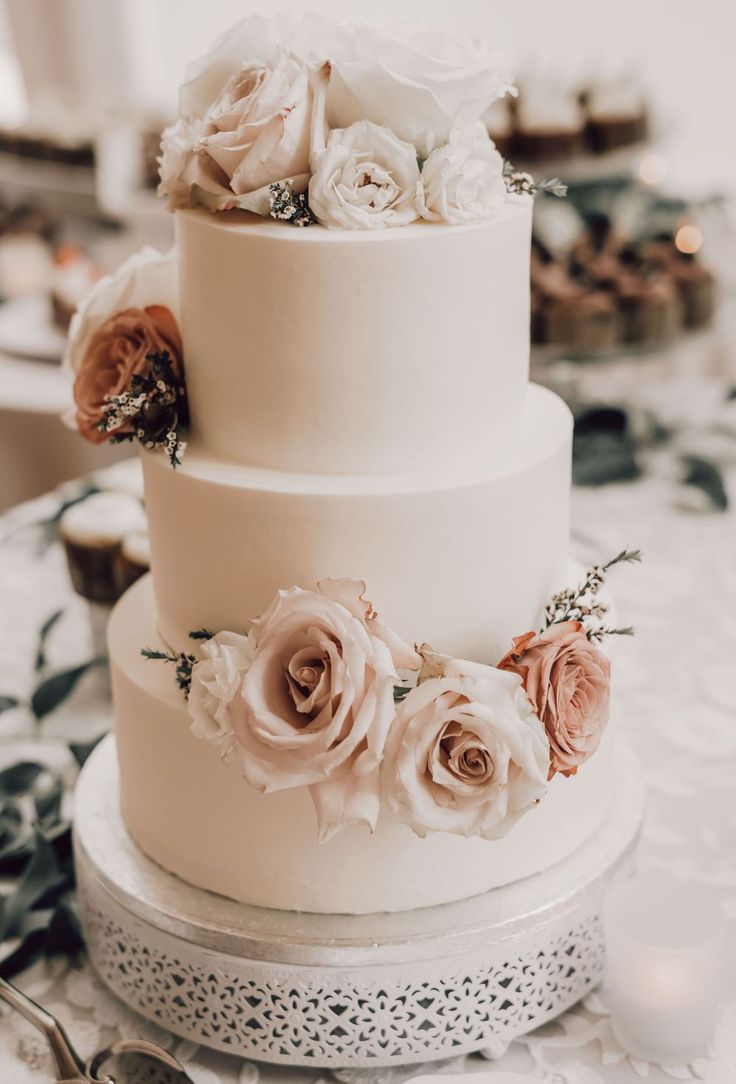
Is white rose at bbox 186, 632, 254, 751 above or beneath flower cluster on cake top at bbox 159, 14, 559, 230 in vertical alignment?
beneath

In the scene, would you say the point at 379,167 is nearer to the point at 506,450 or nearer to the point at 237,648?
the point at 506,450

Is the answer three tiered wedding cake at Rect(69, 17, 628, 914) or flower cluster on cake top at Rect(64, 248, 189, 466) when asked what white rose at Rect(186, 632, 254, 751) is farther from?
flower cluster on cake top at Rect(64, 248, 189, 466)

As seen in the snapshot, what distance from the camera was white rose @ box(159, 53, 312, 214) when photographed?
120cm

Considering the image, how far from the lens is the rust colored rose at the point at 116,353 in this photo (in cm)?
140

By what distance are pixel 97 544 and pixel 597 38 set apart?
127 inches

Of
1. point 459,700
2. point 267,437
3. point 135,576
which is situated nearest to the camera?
point 459,700

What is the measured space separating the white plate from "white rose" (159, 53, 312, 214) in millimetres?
1988

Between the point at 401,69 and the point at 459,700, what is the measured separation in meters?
0.61

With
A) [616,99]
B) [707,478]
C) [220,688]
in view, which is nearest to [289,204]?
[220,688]

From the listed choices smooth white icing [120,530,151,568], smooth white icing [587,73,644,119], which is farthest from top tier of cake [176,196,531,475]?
smooth white icing [587,73,644,119]

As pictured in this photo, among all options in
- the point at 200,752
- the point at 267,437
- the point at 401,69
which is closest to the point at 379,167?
the point at 401,69

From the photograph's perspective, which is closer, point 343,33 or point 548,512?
point 343,33

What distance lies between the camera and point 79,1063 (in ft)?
4.34

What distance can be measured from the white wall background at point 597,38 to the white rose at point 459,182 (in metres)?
3.19
